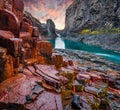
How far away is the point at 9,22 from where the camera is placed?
13859mm

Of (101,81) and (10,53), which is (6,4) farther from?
(101,81)

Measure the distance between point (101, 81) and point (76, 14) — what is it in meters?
103

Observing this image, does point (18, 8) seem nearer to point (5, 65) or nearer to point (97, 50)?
point (5, 65)

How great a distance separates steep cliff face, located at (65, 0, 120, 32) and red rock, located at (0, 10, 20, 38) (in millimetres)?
73796

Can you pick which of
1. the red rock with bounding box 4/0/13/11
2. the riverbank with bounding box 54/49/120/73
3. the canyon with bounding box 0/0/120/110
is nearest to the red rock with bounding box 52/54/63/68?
the canyon with bounding box 0/0/120/110

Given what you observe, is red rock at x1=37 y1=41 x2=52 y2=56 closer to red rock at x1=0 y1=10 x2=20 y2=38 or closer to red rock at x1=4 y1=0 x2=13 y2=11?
red rock at x1=0 y1=10 x2=20 y2=38

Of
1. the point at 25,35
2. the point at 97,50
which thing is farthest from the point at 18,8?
the point at 97,50

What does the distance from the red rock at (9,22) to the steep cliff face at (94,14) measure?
73796 millimetres

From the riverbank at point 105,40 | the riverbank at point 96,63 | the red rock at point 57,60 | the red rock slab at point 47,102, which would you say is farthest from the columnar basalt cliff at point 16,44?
the riverbank at point 105,40

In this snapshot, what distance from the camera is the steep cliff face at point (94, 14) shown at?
84.5 metres

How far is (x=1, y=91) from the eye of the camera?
1005 centimetres

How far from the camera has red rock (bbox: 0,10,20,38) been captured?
45.0 ft

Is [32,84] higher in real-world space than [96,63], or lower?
higher

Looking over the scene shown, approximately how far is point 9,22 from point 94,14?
89862mm
